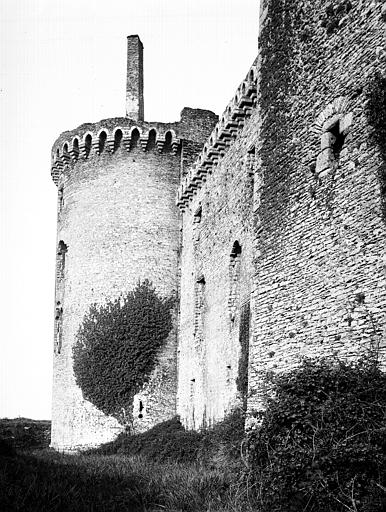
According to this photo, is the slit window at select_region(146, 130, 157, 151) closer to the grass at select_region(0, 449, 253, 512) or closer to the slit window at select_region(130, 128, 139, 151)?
the slit window at select_region(130, 128, 139, 151)

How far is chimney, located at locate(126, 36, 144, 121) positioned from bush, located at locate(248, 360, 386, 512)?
60.4 feet

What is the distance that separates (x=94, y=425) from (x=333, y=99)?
15.3m

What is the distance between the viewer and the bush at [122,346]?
75.3 ft

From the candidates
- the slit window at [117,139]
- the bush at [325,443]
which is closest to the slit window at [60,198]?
the slit window at [117,139]

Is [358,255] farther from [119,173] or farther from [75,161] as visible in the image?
[75,161]

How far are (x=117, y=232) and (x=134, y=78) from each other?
6.13 meters

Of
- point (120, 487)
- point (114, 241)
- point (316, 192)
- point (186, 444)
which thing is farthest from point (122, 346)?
point (316, 192)

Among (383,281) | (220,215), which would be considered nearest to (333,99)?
(383,281)

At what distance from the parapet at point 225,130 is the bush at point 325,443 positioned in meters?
8.34

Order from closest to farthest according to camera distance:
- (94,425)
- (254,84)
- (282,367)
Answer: (282,367) < (254,84) < (94,425)

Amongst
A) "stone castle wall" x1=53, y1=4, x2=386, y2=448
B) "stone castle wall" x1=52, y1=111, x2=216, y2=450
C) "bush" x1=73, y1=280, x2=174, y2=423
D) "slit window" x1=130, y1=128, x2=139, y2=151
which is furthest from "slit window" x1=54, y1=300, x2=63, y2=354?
"slit window" x1=130, y1=128, x2=139, y2=151

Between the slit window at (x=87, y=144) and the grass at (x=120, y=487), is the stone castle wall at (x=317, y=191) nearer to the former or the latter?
the grass at (x=120, y=487)

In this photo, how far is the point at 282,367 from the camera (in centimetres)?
1132

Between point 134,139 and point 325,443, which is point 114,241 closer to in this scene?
point 134,139
